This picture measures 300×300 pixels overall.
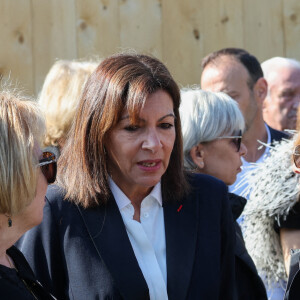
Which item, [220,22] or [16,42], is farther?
[220,22]

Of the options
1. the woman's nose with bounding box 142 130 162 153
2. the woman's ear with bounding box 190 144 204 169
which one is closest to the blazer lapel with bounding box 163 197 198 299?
the woman's nose with bounding box 142 130 162 153

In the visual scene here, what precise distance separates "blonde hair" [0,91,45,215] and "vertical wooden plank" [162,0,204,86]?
305cm

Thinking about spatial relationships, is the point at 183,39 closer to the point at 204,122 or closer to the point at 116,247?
the point at 204,122

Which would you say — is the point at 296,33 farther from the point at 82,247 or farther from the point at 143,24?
the point at 82,247

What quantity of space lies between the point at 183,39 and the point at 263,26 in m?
0.70

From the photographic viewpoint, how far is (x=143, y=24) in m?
5.01

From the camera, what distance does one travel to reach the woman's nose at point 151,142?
2.45 metres

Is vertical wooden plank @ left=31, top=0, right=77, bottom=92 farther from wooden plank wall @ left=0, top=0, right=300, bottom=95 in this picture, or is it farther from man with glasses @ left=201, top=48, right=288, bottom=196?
man with glasses @ left=201, top=48, right=288, bottom=196

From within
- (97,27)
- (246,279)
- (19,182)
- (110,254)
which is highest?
(97,27)

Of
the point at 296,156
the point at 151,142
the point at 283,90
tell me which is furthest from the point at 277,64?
the point at 151,142

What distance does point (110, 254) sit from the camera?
238 centimetres

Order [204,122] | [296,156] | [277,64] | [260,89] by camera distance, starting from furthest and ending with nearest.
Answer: [277,64] < [260,89] < [204,122] < [296,156]

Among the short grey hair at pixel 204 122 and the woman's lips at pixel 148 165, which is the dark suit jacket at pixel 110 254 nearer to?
the woman's lips at pixel 148 165

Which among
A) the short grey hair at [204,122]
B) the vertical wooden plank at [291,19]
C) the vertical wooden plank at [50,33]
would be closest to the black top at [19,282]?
the short grey hair at [204,122]
